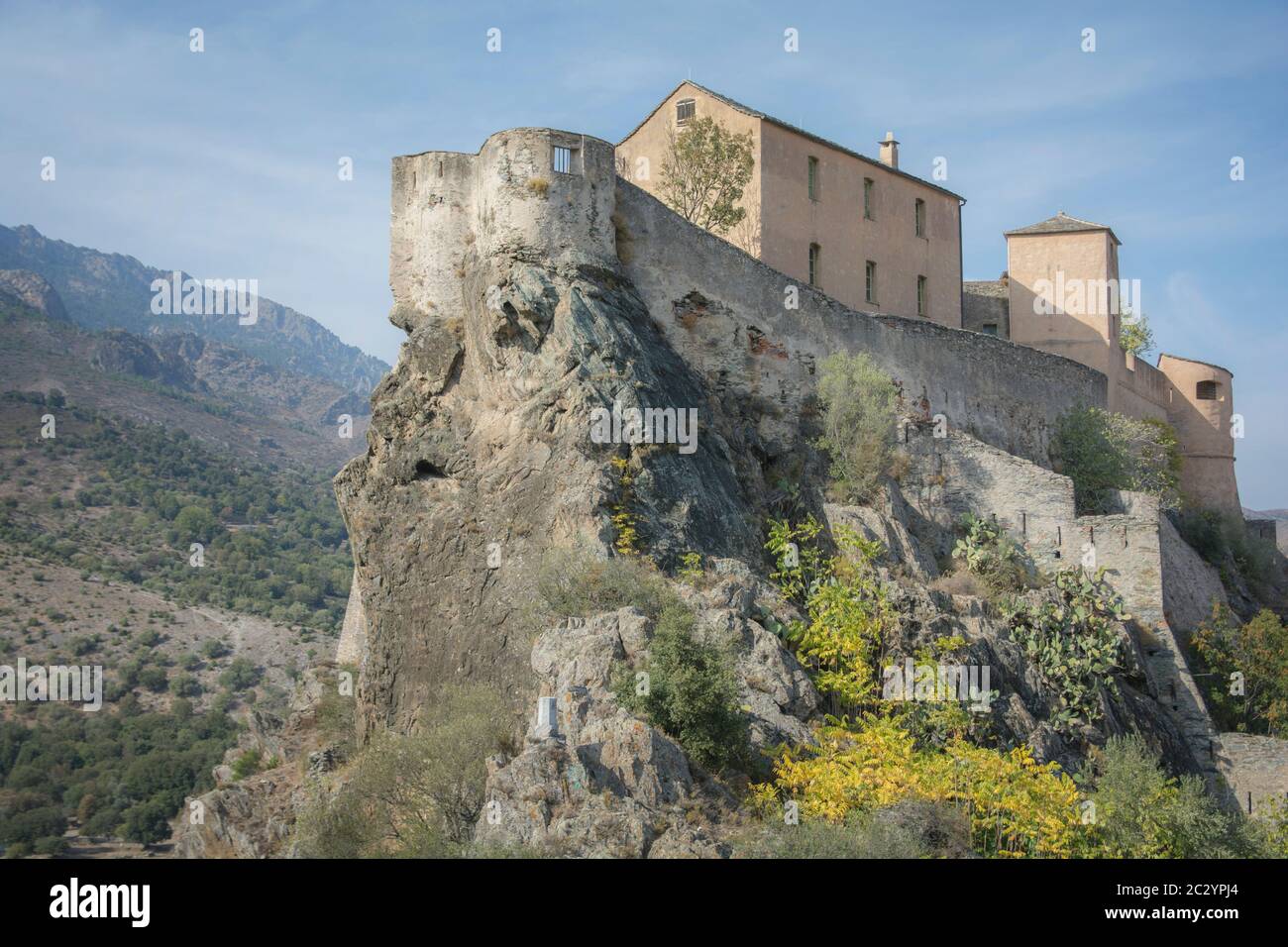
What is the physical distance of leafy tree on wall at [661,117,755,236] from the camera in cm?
2727

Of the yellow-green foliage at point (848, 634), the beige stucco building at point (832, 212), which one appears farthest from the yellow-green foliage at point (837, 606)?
the beige stucco building at point (832, 212)

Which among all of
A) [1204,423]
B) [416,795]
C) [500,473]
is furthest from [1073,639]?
[1204,423]

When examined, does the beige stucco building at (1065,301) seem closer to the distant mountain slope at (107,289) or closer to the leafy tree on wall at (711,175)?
the leafy tree on wall at (711,175)

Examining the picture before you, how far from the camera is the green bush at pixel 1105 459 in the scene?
2812cm

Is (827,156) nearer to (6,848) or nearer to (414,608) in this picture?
(414,608)

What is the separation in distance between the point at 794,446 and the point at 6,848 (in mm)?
28453

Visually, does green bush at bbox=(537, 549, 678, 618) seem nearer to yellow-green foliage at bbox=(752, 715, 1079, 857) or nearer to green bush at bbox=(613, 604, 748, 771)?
green bush at bbox=(613, 604, 748, 771)

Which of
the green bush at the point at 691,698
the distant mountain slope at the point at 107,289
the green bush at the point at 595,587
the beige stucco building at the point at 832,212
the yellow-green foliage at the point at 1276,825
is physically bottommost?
the yellow-green foliage at the point at 1276,825

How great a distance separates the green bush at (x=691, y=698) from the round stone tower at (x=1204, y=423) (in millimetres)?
26543

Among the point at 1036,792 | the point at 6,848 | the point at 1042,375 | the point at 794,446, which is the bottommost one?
the point at 6,848

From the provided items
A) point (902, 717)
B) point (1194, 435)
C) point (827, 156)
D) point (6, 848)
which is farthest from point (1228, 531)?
point (6, 848)

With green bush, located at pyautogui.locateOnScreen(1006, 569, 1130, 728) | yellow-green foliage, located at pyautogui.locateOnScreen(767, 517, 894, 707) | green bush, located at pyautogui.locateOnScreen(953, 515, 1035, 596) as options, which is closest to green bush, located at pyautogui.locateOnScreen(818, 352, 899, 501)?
yellow-green foliage, located at pyautogui.locateOnScreen(767, 517, 894, 707)

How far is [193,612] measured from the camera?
59188 mm

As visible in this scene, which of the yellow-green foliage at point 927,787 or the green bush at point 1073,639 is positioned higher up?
the green bush at point 1073,639
